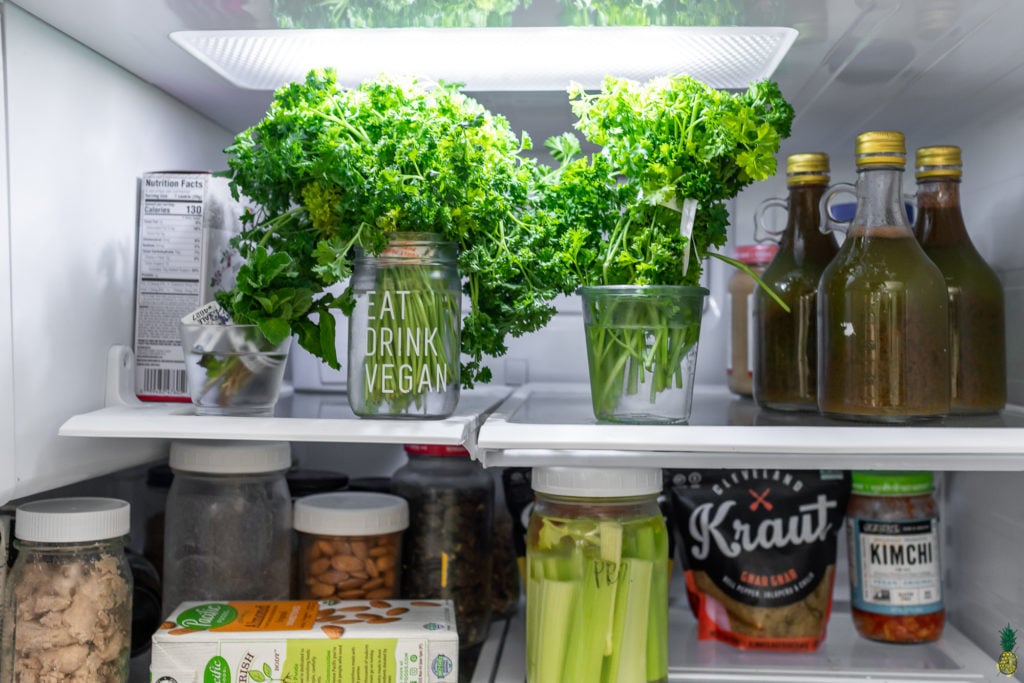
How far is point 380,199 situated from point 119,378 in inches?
14.7

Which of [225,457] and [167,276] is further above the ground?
[167,276]

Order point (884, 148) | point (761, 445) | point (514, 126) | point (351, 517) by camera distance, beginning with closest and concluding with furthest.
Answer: point (761, 445) < point (884, 148) < point (351, 517) < point (514, 126)

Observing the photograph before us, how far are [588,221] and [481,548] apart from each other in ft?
1.42

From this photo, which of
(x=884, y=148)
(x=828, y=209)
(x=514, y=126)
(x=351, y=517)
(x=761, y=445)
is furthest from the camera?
(x=514, y=126)

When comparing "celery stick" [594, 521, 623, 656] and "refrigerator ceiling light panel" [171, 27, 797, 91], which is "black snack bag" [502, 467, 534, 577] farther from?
"refrigerator ceiling light panel" [171, 27, 797, 91]

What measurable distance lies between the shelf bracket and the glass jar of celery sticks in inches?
18.2

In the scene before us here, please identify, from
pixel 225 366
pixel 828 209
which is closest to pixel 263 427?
pixel 225 366

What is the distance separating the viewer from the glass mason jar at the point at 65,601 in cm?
85

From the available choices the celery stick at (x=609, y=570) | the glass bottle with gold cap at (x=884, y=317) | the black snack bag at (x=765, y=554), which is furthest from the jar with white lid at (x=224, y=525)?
the glass bottle with gold cap at (x=884, y=317)

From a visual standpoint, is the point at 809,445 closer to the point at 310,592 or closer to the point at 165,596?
the point at 310,592

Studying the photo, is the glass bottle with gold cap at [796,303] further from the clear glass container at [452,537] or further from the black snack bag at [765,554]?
the clear glass container at [452,537]

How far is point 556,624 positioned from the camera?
2.96ft

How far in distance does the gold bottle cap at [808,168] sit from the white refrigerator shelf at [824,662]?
1.85 ft

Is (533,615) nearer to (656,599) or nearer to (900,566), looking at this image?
(656,599)
